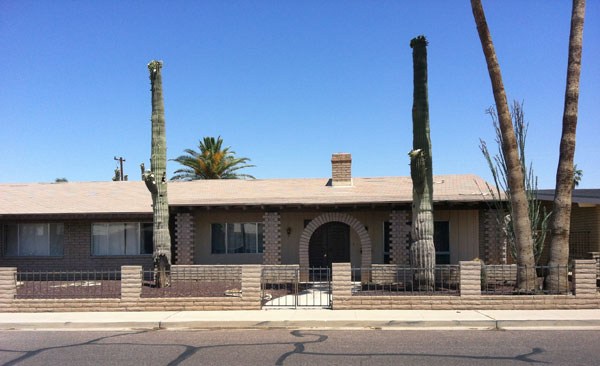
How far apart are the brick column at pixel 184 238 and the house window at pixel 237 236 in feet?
3.02

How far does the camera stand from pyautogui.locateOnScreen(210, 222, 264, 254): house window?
20125mm

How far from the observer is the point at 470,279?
12.4 m

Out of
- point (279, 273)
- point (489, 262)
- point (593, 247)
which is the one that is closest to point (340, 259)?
point (279, 273)

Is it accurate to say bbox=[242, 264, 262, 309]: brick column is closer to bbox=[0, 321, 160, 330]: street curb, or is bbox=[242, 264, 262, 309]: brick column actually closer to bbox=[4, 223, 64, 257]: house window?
bbox=[0, 321, 160, 330]: street curb

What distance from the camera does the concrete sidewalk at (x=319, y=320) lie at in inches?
424

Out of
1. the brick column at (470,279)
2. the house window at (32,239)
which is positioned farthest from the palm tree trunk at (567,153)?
the house window at (32,239)

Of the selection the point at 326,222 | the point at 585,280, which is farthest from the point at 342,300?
the point at 326,222

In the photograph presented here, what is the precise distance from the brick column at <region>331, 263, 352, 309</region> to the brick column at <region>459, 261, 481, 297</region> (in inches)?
104

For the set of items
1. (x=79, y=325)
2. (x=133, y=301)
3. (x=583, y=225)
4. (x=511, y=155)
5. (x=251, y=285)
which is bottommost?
(x=79, y=325)

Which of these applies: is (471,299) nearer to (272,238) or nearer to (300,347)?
(300,347)

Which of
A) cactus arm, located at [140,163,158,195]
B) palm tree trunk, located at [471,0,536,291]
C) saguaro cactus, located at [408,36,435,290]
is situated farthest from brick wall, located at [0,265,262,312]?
palm tree trunk, located at [471,0,536,291]

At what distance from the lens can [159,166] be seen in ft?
53.5

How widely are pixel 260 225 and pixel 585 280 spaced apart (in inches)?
450

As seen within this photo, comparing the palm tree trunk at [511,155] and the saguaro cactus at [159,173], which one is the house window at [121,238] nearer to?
the saguaro cactus at [159,173]
